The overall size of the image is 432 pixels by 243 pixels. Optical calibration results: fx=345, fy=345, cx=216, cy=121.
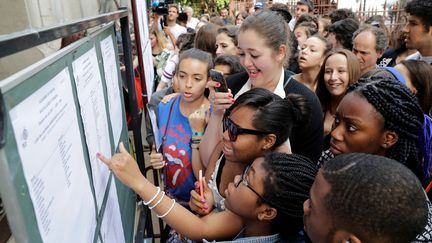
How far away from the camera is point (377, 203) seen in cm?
94

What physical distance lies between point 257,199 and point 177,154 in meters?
0.81

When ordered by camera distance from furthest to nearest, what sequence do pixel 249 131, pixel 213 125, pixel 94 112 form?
pixel 213 125 < pixel 249 131 < pixel 94 112

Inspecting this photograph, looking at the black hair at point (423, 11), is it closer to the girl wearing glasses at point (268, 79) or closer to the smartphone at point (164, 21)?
the girl wearing glasses at point (268, 79)

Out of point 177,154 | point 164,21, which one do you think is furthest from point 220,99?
point 164,21

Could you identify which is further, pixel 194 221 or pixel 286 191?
pixel 194 221

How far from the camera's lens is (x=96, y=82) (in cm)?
121

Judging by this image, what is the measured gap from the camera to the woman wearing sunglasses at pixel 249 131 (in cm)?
159

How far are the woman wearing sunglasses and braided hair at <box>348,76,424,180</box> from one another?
34 cm

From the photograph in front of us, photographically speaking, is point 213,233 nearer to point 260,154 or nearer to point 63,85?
point 260,154

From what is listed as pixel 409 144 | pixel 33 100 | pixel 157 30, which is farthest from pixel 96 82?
pixel 157 30

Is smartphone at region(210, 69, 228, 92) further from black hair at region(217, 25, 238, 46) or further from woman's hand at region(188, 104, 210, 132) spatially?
black hair at region(217, 25, 238, 46)

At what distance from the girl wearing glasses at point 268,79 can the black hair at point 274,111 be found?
0.12 metres

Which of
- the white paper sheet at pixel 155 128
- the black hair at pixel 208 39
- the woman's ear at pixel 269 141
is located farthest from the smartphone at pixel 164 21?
the woman's ear at pixel 269 141

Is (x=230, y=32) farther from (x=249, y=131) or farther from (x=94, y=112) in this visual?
(x=94, y=112)
